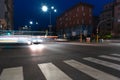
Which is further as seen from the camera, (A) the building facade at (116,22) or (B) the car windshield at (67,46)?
(A) the building facade at (116,22)

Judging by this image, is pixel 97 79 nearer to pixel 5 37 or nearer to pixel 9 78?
pixel 9 78

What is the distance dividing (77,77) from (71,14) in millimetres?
77906

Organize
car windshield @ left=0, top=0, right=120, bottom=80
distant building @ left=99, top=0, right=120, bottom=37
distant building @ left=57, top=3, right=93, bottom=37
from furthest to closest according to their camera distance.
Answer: distant building @ left=57, top=3, right=93, bottom=37, distant building @ left=99, top=0, right=120, bottom=37, car windshield @ left=0, top=0, right=120, bottom=80

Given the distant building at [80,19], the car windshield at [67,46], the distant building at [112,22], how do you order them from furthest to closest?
the distant building at [80,19]
the distant building at [112,22]
the car windshield at [67,46]

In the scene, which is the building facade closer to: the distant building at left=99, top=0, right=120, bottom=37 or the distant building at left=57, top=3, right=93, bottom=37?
the distant building at left=99, top=0, right=120, bottom=37

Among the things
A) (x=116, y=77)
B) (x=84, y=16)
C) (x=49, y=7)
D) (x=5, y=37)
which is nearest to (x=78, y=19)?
(x=84, y=16)

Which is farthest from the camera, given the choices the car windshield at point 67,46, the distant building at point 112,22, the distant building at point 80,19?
the distant building at point 80,19

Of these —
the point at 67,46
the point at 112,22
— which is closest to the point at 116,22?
the point at 112,22

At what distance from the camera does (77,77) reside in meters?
6.97

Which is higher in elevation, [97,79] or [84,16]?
[84,16]

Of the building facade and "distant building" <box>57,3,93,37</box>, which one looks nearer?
the building facade

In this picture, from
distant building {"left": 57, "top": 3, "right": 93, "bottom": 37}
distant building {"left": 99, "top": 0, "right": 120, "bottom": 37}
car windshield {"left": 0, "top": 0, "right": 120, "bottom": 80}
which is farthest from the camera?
distant building {"left": 57, "top": 3, "right": 93, "bottom": 37}

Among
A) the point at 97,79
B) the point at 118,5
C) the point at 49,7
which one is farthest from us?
the point at 118,5

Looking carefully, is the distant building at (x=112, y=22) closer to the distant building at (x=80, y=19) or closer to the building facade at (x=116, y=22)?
the building facade at (x=116, y=22)
